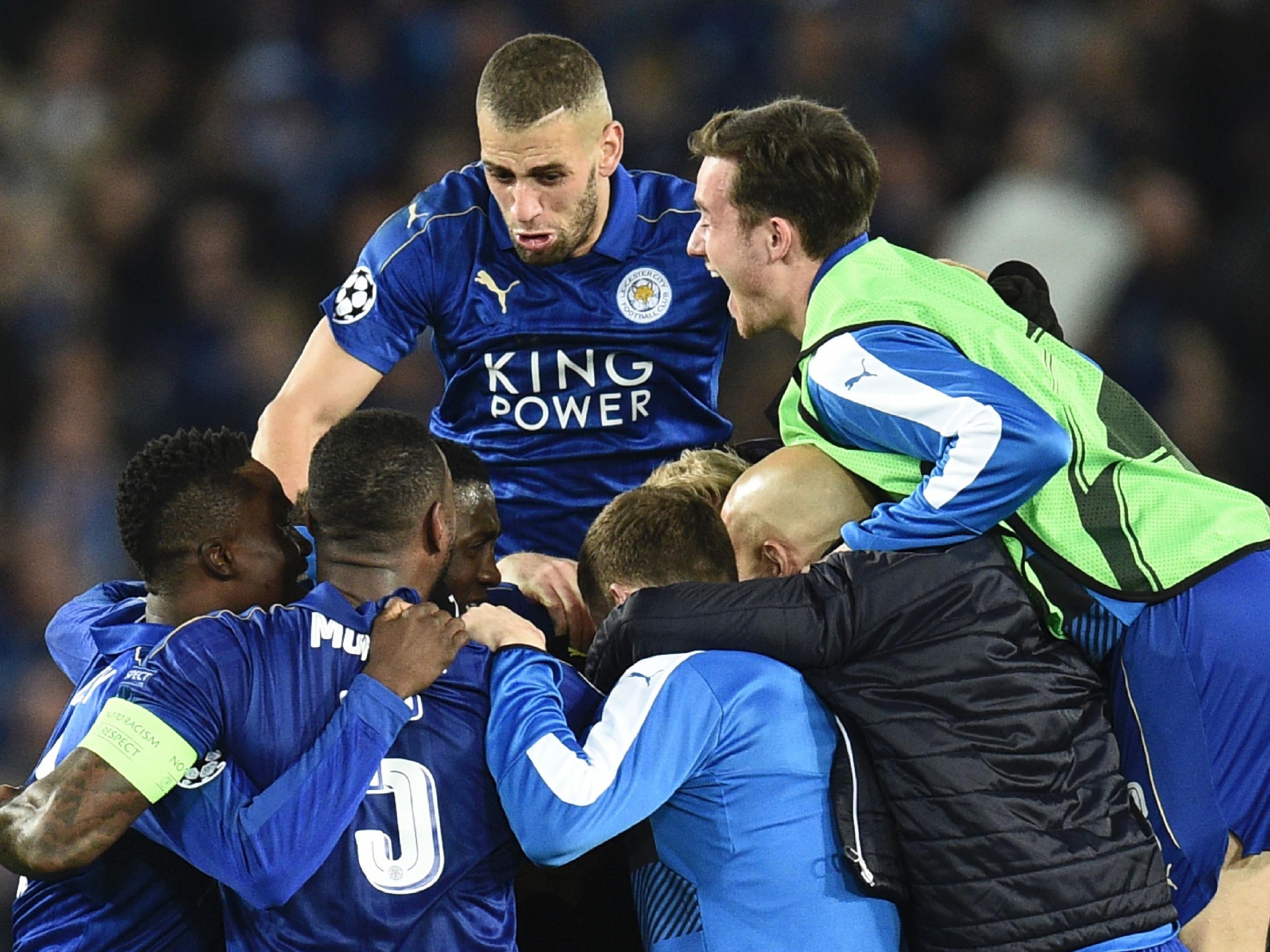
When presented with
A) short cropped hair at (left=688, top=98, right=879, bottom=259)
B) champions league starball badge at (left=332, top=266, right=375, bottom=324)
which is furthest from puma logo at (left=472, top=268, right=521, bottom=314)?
short cropped hair at (left=688, top=98, right=879, bottom=259)

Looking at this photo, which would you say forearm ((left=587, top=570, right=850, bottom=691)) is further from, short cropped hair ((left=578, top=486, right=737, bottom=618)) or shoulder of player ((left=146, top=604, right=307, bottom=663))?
shoulder of player ((left=146, top=604, right=307, bottom=663))

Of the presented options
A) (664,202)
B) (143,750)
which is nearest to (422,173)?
(664,202)

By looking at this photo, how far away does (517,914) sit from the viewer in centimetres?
307

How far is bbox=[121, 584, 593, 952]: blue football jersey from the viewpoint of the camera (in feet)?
7.91

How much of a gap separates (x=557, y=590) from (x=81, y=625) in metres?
0.96

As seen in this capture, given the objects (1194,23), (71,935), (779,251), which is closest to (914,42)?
(1194,23)

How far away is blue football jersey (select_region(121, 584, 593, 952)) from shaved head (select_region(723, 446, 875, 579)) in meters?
0.59

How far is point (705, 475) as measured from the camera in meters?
3.19

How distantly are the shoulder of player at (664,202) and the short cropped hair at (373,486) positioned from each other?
1.50m

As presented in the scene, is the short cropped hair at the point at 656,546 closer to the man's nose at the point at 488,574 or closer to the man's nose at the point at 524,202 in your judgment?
the man's nose at the point at 488,574

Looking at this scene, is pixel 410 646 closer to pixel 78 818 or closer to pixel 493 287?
pixel 78 818

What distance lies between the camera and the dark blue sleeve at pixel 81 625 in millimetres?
2990

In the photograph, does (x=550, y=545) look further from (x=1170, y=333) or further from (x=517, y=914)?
(x=1170, y=333)

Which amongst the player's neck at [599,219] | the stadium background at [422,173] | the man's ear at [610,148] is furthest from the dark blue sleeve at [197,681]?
the stadium background at [422,173]
